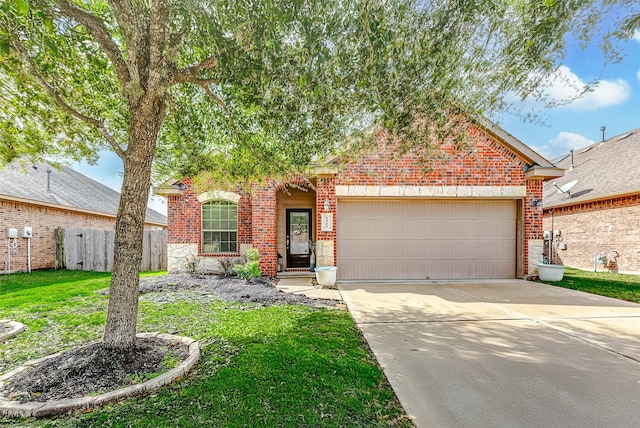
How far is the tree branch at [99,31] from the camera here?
3.21m

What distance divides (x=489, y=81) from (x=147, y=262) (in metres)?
12.7

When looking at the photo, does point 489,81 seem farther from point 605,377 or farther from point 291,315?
point 291,315

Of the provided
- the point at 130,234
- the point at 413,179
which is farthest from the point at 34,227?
the point at 413,179

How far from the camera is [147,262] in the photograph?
40.1 feet

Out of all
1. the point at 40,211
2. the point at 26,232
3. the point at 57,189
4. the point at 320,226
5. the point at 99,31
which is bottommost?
the point at 26,232

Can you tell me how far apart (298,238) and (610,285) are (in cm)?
927

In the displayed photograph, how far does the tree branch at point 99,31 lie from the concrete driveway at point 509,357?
4.48 meters

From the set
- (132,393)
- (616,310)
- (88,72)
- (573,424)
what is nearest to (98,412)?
(132,393)

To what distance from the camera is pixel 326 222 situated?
9055 millimetres

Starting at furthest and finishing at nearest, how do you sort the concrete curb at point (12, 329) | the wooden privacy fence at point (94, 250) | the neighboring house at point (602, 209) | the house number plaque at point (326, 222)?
the wooden privacy fence at point (94, 250), the neighboring house at point (602, 209), the house number plaque at point (326, 222), the concrete curb at point (12, 329)

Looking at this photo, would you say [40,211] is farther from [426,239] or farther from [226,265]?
[426,239]

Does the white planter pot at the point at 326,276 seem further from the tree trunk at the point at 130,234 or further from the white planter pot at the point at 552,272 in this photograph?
the white planter pot at the point at 552,272

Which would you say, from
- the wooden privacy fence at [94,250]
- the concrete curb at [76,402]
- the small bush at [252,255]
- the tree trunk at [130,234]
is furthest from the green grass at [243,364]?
the wooden privacy fence at [94,250]

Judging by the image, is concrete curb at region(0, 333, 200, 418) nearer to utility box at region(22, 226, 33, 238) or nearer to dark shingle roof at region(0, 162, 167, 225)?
dark shingle roof at region(0, 162, 167, 225)
